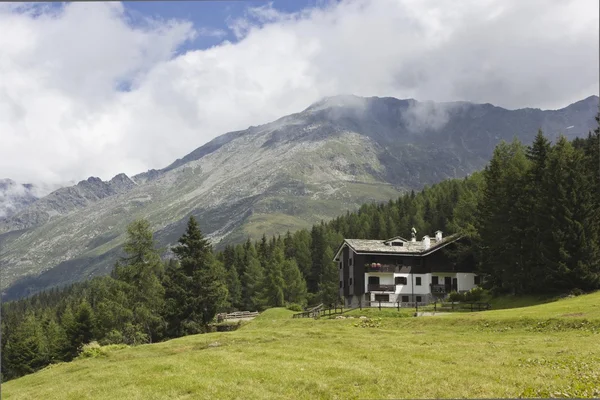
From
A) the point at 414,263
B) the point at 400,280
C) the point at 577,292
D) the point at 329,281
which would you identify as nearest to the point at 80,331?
the point at 400,280

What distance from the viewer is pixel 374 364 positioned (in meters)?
29.5

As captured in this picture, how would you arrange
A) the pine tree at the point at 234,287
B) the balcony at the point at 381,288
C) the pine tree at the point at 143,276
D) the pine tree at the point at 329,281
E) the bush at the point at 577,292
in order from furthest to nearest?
1. the pine tree at the point at 234,287
2. the pine tree at the point at 329,281
3. the balcony at the point at 381,288
4. the pine tree at the point at 143,276
5. the bush at the point at 577,292

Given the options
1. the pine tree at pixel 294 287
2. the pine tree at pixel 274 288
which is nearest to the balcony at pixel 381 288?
the pine tree at pixel 274 288

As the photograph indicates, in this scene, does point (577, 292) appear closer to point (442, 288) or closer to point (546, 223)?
point (546, 223)

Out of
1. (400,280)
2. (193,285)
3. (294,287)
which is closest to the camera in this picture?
(193,285)

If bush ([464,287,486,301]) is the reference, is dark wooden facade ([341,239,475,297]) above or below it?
above

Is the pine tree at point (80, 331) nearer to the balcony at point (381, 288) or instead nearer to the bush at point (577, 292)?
the balcony at point (381, 288)

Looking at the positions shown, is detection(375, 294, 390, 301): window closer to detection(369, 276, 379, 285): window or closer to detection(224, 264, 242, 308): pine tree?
detection(369, 276, 379, 285): window

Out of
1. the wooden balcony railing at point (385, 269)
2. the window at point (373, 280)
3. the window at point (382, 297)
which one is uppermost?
the wooden balcony railing at point (385, 269)

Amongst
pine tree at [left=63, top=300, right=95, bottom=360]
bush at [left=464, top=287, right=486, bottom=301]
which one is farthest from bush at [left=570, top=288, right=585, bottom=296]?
pine tree at [left=63, top=300, right=95, bottom=360]

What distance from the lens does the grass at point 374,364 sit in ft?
76.8

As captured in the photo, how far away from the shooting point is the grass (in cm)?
2342

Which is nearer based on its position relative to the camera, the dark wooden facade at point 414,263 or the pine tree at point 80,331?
the dark wooden facade at point 414,263

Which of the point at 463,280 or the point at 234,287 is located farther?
the point at 234,287
